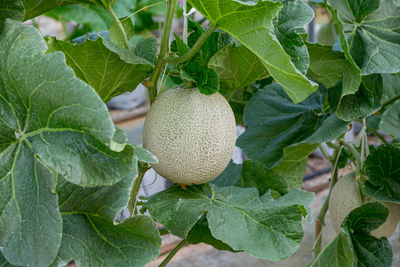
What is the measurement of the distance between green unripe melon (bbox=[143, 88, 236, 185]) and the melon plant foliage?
0.03 m

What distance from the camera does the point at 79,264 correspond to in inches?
22.9

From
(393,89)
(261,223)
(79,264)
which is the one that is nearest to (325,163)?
(393,89)

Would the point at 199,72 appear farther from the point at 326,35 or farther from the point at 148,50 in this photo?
the point at 326,35

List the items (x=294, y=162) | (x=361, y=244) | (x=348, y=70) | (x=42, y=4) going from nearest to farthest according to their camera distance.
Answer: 1. (x=42, y=4)
2. (x=348, y=70)
3. (x=361, y=244)
4. (x=294, y=162)

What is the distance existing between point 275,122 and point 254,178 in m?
0.24

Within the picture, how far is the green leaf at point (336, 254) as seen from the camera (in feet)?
3.06

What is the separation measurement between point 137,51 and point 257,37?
22 cm

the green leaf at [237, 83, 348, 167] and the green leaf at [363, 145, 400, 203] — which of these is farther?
the green leaf at [237, 83, 348, 167]

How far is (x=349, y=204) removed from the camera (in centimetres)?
97

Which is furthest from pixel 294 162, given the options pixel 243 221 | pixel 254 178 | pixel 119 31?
pixel 119 31

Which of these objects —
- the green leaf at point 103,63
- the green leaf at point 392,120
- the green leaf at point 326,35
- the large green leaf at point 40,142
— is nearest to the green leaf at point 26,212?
the large green leaf at point 40,142

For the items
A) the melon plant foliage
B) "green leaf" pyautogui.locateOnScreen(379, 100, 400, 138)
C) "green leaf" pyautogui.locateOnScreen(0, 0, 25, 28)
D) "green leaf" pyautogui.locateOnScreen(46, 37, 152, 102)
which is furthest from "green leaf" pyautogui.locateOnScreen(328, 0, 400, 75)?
"green leaf" pyautogui.locateOnScreen(0, 0, 25, 28)

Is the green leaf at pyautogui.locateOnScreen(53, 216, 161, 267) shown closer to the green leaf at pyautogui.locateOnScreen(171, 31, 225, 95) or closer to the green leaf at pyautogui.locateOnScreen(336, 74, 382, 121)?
the green leaf at pyautogui.locateOnScreen(171, 31, 225, 95)

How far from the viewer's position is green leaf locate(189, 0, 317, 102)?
0.55 m
